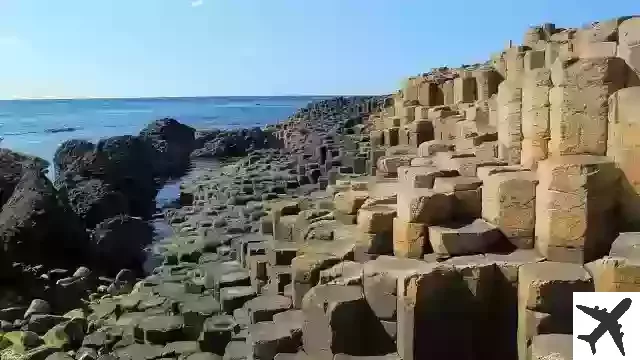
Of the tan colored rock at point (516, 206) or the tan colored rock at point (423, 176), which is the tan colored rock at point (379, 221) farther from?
the tan colored rock at point (516, 206)

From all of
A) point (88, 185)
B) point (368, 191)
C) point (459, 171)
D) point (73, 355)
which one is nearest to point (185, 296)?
point (73, 355)

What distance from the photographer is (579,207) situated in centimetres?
409

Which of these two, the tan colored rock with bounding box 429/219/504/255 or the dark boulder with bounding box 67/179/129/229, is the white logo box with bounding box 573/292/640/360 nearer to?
the tan colored rock with bounding box 429/219/504/255

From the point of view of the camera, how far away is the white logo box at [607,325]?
3.42m

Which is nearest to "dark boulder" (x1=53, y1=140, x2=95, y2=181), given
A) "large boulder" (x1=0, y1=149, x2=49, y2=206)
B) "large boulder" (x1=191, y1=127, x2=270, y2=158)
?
"large boulder" (x1=0, y1=149, x2=49, y2=206)

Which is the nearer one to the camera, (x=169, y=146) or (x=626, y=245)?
(x=626, y=245)

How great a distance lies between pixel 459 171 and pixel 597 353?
101 inches

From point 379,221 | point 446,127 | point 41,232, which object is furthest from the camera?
point 41,232

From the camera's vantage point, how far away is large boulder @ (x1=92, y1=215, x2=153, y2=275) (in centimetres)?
1240

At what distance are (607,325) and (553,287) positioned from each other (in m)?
0.39

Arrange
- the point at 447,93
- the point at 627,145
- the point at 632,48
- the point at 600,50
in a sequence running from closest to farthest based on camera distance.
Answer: the point at 627,145 < the point at 632,48 < the point at 600,50 < the point at 447,93

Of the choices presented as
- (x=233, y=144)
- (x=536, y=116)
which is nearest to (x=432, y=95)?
(x=536, y=116)

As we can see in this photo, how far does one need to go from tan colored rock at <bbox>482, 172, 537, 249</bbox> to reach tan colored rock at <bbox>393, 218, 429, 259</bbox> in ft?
1.79

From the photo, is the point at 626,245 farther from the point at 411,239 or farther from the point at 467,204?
the point at 411,239
